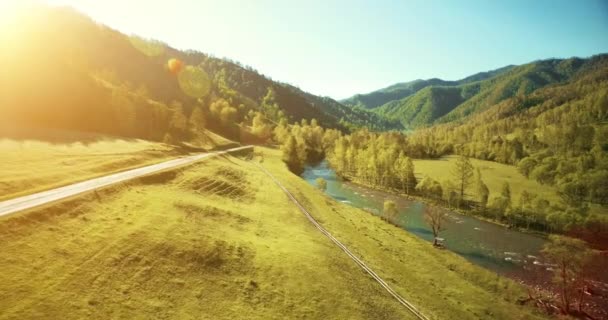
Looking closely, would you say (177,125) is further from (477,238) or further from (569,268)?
(569,268)

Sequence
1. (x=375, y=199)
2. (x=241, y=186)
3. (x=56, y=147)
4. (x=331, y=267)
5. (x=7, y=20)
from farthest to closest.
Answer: (x=375, y=199) < (x=7, y=20) < (x=241, y=186) < (x=56, y=147) < (x=331, y=267)

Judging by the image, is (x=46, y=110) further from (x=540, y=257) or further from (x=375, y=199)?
(x=540, y=257)

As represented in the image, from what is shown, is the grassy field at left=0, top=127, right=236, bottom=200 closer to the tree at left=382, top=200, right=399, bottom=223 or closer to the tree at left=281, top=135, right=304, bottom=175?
the tree at left=382, top=200, right=399, bottom=223

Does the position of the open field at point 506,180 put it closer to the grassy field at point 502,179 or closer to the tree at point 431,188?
the grassy field at point 502,179

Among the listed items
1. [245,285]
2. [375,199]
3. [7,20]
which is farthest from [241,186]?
[7,20]

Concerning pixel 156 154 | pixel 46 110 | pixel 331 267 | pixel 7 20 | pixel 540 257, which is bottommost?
pixel 540 257

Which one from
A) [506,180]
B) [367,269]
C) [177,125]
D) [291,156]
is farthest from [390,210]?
[506,180]

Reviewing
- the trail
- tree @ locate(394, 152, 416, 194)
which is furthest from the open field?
the trail

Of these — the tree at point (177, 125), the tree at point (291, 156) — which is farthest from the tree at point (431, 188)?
the tree at point (177, 125)
